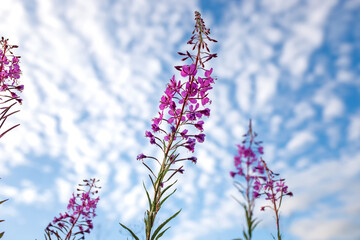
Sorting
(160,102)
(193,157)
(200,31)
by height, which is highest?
(200,31)

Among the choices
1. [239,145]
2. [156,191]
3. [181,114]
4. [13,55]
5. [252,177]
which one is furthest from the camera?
[239,145]

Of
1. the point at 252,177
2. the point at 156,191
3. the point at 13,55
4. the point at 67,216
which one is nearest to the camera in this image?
the point at 156,191

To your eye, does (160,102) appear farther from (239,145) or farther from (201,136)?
(239,145)

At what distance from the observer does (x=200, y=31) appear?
3102 mm

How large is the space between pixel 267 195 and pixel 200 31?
3.31m

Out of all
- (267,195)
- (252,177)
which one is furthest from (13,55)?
(252,177)

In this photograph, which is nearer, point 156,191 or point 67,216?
point 156,191

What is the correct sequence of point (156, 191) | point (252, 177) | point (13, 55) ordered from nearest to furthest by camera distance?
point (156, 191) → point (13, 55) → point (252, 177)

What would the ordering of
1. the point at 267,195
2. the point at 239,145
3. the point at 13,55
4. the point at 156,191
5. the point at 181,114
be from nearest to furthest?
the point at 156,191 → the point at 181,114 → the point at 13,55 → the point at 267,195 → the point at 239,145

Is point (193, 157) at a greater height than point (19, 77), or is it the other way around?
point (19, 77)

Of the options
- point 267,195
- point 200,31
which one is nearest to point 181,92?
point 200,31

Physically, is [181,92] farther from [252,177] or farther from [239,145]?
[239,145]

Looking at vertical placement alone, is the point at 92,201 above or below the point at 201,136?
above

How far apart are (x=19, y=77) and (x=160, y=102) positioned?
5.80 ft
